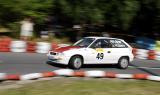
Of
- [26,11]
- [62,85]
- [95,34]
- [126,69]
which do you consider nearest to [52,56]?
[126,69]

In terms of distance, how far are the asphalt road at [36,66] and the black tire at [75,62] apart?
760 mm

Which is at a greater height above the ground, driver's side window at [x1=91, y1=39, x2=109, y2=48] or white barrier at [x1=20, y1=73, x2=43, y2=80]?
driver's side window at [x1=91, y1=39, x2=109, y2=48]

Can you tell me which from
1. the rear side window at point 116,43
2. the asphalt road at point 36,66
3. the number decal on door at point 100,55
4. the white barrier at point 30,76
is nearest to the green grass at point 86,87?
the white barrier at point 30,76

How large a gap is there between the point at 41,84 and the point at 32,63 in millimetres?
6749

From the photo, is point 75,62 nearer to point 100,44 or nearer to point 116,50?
point 100,44

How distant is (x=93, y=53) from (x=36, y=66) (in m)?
2.58

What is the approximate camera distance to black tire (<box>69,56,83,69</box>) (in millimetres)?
18156

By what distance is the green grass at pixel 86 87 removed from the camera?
Result: 1247 centimetres

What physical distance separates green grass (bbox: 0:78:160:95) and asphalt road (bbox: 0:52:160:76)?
3.65 m

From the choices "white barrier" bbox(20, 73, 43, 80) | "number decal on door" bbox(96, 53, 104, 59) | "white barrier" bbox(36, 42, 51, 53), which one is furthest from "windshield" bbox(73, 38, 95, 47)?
"white barrier" bbox(36, 42, 51, 53)

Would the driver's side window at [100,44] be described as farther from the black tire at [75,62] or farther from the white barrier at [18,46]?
the white barrier at [18,46]

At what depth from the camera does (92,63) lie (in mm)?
18984

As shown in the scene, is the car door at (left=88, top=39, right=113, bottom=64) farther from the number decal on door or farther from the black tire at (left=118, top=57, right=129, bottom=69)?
the black tire at (left=118, top=57, right=129, bottom=69)

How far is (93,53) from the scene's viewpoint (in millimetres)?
18672
